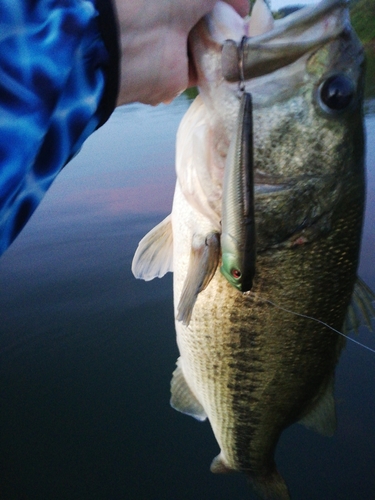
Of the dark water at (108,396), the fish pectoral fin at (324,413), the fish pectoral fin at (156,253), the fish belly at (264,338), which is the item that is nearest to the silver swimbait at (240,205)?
the fish belly at (264,338)

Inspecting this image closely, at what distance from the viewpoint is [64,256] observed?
14.8 ft

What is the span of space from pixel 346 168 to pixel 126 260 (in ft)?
11.1

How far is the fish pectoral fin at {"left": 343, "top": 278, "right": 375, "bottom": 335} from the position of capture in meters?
1.50

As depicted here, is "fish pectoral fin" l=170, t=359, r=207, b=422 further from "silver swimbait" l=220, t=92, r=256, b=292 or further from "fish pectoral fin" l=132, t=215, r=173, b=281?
"silver swimbait" l=220, t=92, r=256, b=292

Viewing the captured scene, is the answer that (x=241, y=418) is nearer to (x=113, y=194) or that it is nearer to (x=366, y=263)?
(x=366, y=263)

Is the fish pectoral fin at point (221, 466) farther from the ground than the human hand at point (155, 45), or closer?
closer

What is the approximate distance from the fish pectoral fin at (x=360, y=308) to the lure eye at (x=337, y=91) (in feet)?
2.17

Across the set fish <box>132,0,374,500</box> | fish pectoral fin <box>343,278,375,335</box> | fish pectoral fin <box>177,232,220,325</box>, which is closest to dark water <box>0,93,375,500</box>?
fish <box>132,0,374,500</box>

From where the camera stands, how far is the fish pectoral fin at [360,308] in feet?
4.91

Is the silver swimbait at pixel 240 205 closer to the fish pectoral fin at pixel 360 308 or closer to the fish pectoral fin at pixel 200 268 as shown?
the fish pectoral fin at pixel 200 268

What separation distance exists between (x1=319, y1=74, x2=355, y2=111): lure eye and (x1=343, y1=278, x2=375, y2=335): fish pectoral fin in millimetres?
660

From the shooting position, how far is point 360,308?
150 centimetres

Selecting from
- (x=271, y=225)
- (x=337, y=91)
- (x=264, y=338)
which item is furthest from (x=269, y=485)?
(x=337, y=91)

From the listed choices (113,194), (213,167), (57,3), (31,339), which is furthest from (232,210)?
(113,194)
